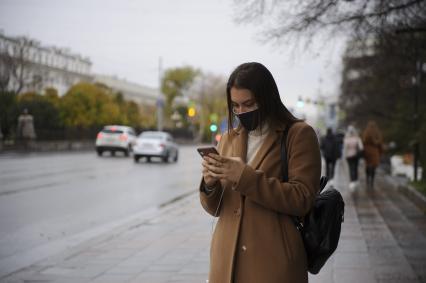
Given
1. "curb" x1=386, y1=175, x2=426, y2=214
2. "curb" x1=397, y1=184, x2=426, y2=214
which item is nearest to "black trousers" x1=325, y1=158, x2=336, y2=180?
"curb" x1=386, y1=175, x2=426, y2=214

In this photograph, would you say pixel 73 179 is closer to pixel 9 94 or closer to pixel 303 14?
pixel 303 14

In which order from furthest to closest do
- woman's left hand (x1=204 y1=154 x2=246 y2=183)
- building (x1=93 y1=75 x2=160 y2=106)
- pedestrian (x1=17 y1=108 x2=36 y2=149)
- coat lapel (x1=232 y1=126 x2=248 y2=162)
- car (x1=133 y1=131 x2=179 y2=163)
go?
1. building (x1=93 y1=75 x2=160 y2=106)
2. pedestrian (x1=17 y1=108 x2=36 y2=149)
3. car (x1=133 y1=131 x2=179 y2=163)
4. coat lapel (x1=232 y1=126 x2=248 y2=162)
5. woman's left hand (x1=204 y1=154 x2=246 y2=183)

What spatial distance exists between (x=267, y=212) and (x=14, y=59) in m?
46.8

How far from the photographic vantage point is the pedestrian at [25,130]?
130 feet

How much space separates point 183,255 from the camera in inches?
310

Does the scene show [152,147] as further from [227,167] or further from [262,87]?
[227,167]

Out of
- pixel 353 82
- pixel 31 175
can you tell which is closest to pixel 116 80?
pixel 353 82

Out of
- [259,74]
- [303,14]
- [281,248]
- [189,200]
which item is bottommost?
[189,200]

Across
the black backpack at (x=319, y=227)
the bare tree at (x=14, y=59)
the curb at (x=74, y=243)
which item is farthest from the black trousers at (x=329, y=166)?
the bare tree at (x=14, y=59)

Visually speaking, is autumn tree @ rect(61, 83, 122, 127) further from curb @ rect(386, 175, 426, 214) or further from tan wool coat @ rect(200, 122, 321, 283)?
tan wool coat @ rect(200, 122, 321, 283)

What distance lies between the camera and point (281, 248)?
2943mm

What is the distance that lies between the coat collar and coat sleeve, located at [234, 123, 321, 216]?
0.06m

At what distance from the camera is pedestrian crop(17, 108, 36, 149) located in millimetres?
39575

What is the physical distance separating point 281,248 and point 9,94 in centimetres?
4071
